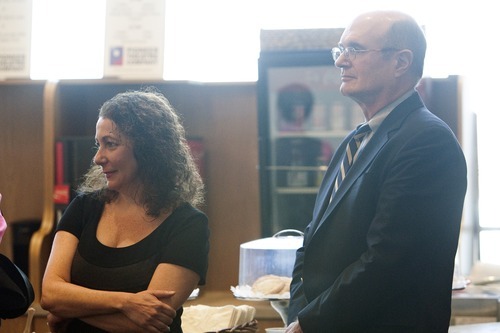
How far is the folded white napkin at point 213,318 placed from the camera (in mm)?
2178

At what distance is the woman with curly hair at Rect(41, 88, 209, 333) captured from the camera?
6.30ft

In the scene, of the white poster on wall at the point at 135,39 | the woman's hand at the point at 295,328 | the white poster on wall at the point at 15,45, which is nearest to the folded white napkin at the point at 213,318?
the woman's hand at the point at 295,328

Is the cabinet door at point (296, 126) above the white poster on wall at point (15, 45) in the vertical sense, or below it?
below

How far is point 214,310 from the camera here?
2.25m

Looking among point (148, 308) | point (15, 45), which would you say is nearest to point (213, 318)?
point (148, 308)

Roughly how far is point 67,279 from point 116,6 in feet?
8.15

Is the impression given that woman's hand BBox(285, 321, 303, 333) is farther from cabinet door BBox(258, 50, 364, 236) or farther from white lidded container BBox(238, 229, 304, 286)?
cabinet door BBox(258, 50, 364, 236)

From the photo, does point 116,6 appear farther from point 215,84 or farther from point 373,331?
point 373,331

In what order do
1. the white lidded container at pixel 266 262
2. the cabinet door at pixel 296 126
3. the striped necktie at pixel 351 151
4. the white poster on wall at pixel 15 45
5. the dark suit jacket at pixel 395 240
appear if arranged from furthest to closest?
the white poster on wall at pixel 15 45 → the cabinet door at pixel 296 126 → the white lidded container at pixel 266 262 → the striped necktie at pixel 351 151 → the dark suit jacket at pixel 395 240

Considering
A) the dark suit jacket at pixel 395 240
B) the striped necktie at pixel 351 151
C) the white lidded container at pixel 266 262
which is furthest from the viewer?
the white lidded container at pixel 266 262

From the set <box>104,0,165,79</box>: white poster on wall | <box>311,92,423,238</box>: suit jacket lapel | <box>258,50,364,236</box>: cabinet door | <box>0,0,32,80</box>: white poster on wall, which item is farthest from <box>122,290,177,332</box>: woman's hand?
<box>0,0,32,80</box>: white poster on wall

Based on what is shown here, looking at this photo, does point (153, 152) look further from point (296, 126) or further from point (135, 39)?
point (296, 126)

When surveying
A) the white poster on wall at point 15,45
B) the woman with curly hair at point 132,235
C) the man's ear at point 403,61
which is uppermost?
the white poster on wall at point 15,45

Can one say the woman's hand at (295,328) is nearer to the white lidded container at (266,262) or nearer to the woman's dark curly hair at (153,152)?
the woman's dark curly hair at (153,152)
